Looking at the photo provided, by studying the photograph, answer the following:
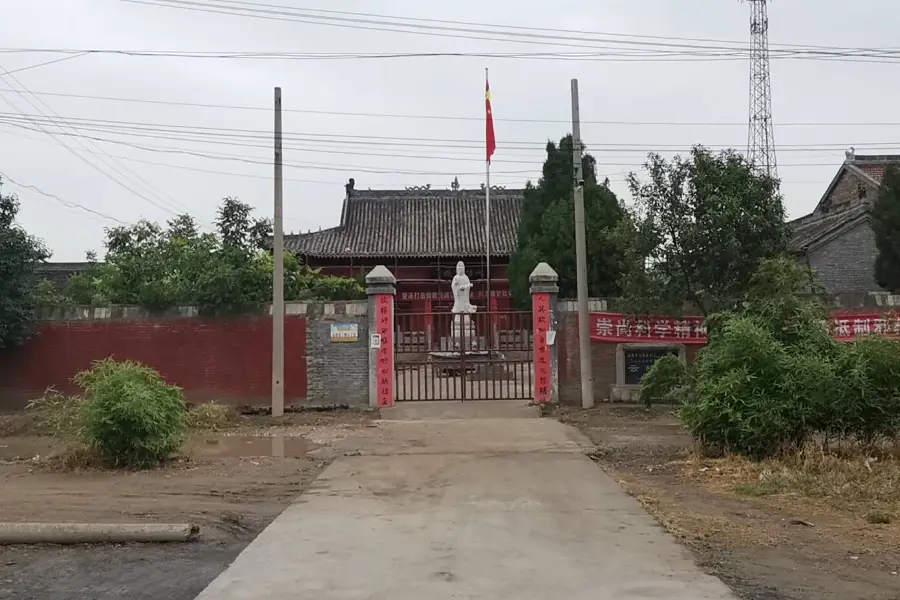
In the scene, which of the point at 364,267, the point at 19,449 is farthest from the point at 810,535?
the point at 364,267

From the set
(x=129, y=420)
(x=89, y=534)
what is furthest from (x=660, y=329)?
(x=89, y=534)

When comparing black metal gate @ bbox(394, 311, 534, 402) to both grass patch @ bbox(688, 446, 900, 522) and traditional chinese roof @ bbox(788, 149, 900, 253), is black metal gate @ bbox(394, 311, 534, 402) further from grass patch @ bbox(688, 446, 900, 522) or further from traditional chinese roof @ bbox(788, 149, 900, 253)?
traditional chinese roof @ bbox(788, 149, 900, 253)

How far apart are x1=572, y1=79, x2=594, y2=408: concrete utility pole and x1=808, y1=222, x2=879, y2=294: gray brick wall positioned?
1342cm

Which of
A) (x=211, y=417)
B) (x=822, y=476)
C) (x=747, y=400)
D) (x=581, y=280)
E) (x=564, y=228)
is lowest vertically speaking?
(x=822, y=476)

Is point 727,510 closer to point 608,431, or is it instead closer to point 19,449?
point 608,431

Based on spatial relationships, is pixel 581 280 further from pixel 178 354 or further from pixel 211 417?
pixel 178 354

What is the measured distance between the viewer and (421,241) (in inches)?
1219

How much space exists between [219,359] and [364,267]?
1425 centimetres

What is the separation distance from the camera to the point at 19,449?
10.9 metres

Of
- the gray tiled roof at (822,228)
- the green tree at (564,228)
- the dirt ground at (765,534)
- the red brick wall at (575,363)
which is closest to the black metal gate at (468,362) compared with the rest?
the red brick wall at (575,363)

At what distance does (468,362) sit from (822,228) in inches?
600

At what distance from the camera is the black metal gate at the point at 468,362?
1476 centimetres

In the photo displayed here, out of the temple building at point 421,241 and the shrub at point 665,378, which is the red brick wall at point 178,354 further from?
the temple building at point 421,241

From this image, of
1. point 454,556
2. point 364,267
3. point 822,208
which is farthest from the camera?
point 822,208
